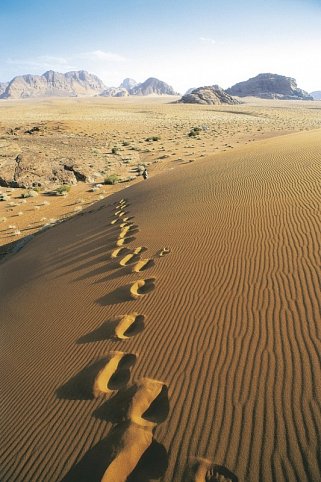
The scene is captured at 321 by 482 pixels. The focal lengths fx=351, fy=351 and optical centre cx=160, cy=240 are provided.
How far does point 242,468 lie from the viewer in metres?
2.58

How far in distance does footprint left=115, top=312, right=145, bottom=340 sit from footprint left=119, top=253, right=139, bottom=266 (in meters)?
2.01

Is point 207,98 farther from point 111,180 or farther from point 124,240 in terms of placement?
point 124,240

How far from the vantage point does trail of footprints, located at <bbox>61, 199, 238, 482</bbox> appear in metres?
2.69

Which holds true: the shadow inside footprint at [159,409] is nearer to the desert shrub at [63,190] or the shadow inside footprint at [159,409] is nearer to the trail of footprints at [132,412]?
the trail of footprints at [132,412]

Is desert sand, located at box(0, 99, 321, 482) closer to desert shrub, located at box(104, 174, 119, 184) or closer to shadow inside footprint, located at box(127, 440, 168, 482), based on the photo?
shadow inside footprint, located at box(127, 440, 168, 482)

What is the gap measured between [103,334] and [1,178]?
56.7 feet

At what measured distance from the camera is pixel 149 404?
339cm

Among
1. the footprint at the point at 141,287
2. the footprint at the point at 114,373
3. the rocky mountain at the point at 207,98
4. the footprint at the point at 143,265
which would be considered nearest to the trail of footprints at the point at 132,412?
the footprint at the point at 114,373

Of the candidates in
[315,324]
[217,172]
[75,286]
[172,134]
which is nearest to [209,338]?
[315,324]

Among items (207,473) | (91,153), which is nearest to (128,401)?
(207,473)

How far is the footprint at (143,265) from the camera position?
21.7 ft

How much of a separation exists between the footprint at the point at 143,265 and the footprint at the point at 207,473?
4.09 m

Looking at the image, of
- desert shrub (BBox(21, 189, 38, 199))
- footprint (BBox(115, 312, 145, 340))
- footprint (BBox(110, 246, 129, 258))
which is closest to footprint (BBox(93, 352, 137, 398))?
footprint (BBox(115, 312, 145, 340))

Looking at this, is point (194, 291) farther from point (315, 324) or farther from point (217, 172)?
point (217, 172)
